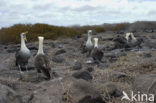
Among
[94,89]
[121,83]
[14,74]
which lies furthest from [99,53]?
[94,89]

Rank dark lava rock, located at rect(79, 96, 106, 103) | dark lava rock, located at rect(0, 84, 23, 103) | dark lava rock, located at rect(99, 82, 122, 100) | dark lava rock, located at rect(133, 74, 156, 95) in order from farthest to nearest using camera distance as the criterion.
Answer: dark lava rock, located at rect(99, 82, 122, 100), dark lava rock, located at rect(133, 74, 156, 95), dark lava rock, located at rect(79, 96, 106, 103), dark lava rock, located at rect(0, 84, 23, 103)

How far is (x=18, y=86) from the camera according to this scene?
18.4 ft

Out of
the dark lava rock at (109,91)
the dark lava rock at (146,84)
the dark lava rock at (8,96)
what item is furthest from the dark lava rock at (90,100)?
the dark lava rock at (8,96)

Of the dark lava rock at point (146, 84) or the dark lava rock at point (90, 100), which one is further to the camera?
the dark lava rock at point (146, 84)

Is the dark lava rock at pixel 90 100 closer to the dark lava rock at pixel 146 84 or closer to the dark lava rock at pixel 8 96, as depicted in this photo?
the dark lava rock at pixel 146 84

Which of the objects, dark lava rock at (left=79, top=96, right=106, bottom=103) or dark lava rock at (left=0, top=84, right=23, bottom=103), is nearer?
dark lava rock at (left=0, top=84, right=23, bottom=103)

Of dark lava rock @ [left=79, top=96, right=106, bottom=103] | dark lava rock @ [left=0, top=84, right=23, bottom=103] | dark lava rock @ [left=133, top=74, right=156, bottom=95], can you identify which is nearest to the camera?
dark lava rock @ [left=0, top=84, right=23, bottom=103]

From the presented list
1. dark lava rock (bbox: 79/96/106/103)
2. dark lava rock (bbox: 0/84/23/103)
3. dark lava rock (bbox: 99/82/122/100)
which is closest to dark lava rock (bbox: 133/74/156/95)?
dark lava rock (bbox: 99/82/122/100)

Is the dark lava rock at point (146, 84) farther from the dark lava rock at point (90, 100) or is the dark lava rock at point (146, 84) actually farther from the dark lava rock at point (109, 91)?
the dark lava rock at point (90, 100)

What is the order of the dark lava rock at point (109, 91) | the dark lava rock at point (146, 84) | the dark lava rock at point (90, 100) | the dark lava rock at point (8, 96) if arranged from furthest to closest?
the dark lava rock at point (109, 91), the dark lava rock at point (146, 84), the dark lava rock at point (90, 100), the dark lava rock at point (8, 96)

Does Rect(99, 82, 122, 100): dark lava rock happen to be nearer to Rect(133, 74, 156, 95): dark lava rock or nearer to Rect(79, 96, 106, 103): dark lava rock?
Rect(79, 96, 106, 103): dark lava rock

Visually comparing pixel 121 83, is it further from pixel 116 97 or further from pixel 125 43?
pixel 125 43

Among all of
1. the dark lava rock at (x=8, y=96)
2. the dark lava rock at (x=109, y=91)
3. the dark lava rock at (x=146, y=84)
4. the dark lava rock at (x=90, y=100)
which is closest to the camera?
the dark lava rock at (x=8, y=96)

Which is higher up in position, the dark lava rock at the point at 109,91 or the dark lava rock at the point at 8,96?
the dark lava rock at the point at 8,96
